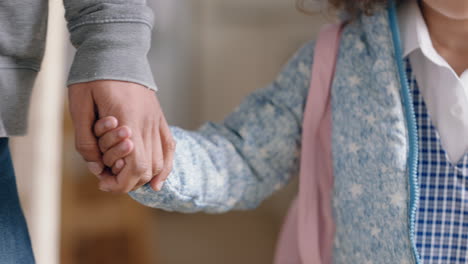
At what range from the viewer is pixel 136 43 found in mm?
532

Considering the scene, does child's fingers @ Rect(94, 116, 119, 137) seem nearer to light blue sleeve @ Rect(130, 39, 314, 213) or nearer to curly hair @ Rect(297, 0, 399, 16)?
light blue sleeve @ Rect(130, 39, 314, 213)

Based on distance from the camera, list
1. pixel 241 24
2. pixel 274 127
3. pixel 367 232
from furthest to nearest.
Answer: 1. pixel 241 24
2. pixel 274 127
3. pixel 367 232

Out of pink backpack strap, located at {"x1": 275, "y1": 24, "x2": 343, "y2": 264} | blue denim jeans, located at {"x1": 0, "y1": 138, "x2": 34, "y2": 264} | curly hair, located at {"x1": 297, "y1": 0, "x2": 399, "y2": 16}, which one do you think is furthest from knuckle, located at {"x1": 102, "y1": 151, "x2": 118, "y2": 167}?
curly hair, located at {"x1": 297, "y1": 0, "x2": 399, "y2": 16}

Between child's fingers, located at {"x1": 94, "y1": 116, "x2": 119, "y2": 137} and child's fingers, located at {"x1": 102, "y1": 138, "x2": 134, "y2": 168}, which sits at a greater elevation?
child's fingers, located at {"x1": 94, "y1": 116, "x2": 119, "y2": 137}

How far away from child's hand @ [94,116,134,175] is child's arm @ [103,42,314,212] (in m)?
0.21

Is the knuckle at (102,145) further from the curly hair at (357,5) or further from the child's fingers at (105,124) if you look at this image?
the curly hair at (357,5)

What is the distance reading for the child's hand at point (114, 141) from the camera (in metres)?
0.50

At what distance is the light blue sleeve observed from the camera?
0.75 meters

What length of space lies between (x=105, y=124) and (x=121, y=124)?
1cm

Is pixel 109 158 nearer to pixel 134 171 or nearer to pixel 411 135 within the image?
pixel 134 171

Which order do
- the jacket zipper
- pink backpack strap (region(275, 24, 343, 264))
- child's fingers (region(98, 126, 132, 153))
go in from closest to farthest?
child's fingers (region(98, 126, 132, 153))
the jacket zipper
pink backpack strap (region(275, 24, 343, 264))

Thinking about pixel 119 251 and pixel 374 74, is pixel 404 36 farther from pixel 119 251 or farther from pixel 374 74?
pixel 119 251

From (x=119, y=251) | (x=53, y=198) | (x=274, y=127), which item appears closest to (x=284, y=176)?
(x=274, y=127)

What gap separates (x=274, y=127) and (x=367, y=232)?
8.1 inches
